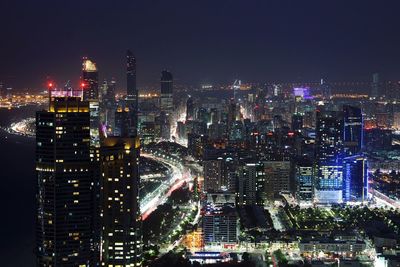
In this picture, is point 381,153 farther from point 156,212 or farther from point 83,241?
point 83,241

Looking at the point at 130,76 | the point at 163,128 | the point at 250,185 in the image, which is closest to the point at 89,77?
the point at 250,185

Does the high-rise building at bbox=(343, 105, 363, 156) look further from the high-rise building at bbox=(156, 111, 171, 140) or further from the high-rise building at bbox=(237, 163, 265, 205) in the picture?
the high-rise building at bbox=(156, 111, 171, 140)

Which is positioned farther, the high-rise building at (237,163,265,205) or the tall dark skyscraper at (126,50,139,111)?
the tall dark skyscraper at (126,50,139,111)

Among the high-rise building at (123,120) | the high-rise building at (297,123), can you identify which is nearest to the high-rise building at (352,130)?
the high-rise building at (297,123)

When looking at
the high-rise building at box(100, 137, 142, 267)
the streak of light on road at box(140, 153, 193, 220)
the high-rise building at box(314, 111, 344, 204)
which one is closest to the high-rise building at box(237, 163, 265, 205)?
the high-rise building at box(314, 111, 344, 204)

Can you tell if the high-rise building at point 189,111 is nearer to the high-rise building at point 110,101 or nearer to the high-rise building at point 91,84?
the high-rise building at point 110,101

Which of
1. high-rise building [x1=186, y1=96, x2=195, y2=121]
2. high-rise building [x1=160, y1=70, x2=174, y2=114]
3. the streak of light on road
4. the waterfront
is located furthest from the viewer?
high-rise building [x1=160, y1=70, x2=174, y2=114]

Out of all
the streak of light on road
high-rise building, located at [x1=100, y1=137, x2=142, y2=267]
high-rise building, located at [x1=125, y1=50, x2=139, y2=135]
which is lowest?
the streak of light on road
